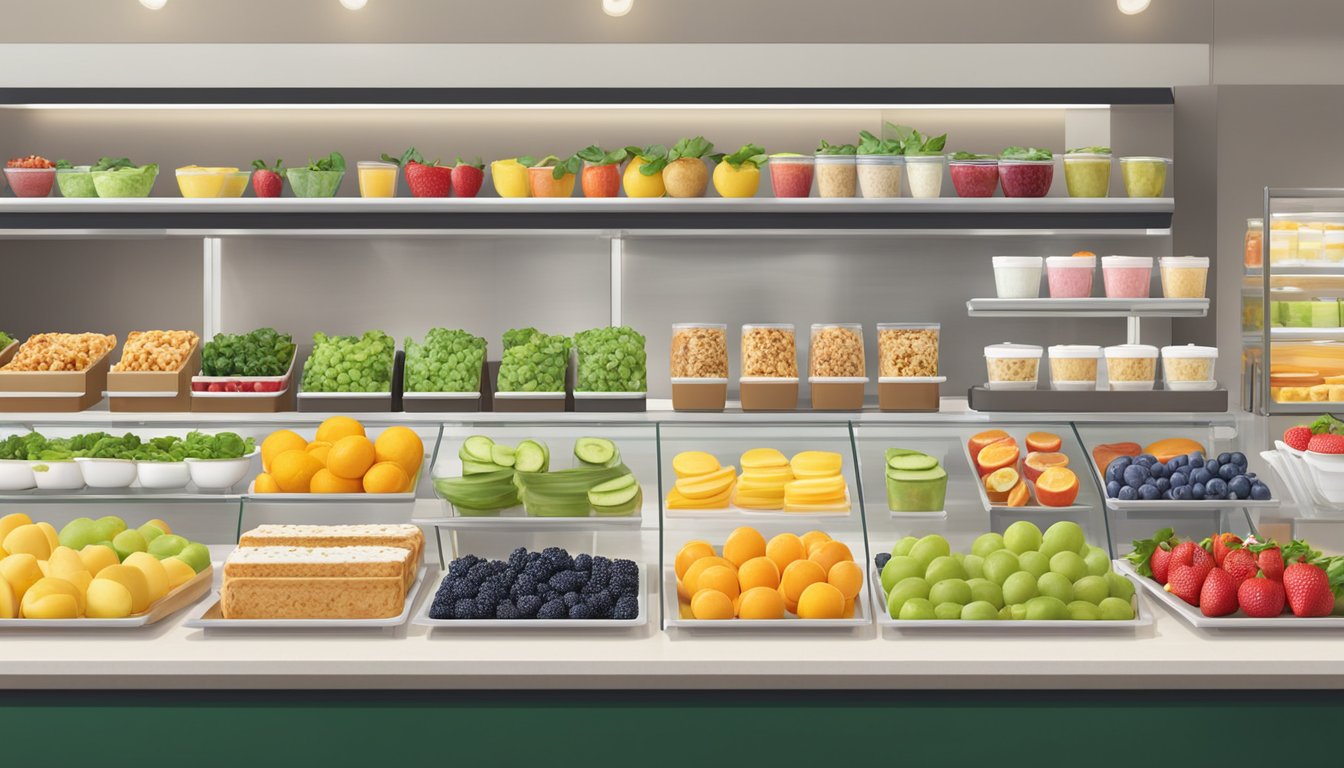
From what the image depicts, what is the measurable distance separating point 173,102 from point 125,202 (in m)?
0.57

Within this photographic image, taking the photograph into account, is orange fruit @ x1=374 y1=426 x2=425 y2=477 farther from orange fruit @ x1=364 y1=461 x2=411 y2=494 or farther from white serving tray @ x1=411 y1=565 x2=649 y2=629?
white serving tray @ x1=411 y1=565 x2=649 y2=629

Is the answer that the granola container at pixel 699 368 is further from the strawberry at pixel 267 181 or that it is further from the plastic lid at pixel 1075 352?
the strawberry at pixel 267 181

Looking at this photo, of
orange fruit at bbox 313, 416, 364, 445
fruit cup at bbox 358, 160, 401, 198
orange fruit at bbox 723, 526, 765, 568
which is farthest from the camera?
fruit cup at bbox 358, 160, 401, 198

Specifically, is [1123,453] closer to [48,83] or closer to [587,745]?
[587,745]

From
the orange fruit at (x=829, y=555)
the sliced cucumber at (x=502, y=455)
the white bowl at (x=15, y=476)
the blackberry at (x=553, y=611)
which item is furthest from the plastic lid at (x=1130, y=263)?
the white bowl at (x=15, y=476)

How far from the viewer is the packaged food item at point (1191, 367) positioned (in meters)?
3.65

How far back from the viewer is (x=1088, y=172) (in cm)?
382

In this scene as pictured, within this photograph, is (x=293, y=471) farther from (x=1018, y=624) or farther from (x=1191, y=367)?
(x=1191, y=367)

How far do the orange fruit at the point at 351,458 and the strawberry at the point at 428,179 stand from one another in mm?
1049

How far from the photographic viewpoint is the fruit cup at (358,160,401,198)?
392cm

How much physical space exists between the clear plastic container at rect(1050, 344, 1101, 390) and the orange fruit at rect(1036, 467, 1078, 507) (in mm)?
560

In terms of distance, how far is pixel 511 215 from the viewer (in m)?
3.92

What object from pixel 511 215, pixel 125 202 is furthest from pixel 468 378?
pixel 125 202

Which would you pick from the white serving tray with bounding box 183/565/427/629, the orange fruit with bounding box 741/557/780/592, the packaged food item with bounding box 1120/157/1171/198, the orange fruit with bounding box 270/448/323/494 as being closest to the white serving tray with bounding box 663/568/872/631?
the orange fruit with bounding box 741/557/780/592
